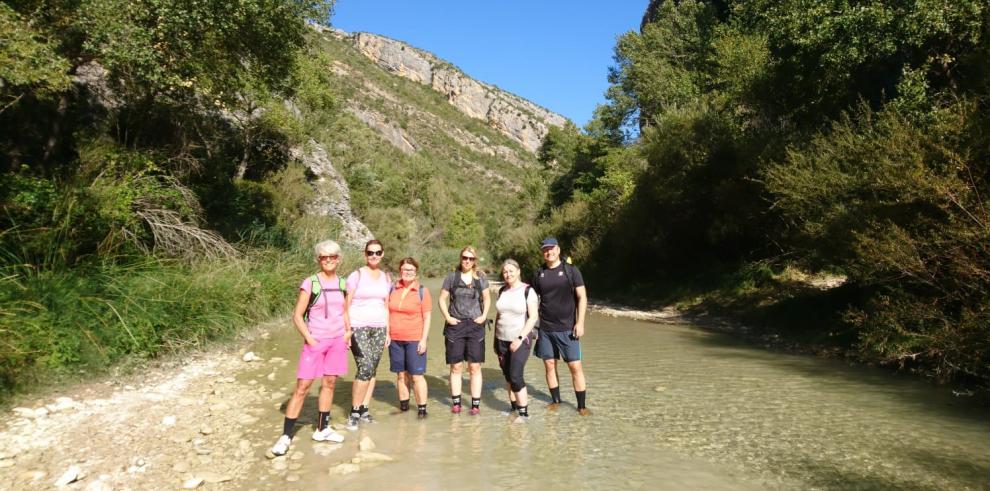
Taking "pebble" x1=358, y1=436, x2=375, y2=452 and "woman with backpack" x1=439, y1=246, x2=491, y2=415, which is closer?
"pebble" x1=358, y1=436, x2=375, y2=452

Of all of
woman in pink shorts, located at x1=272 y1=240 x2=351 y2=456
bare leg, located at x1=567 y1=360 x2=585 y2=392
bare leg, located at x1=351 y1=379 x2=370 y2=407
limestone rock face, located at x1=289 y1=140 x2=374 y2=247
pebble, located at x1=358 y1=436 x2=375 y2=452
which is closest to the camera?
woman in pink shorts, located at x1=272 y1=240 x2=351 y2=456

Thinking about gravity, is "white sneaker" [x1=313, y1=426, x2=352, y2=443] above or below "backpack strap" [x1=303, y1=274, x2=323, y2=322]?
below

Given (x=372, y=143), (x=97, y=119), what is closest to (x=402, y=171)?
(x=372, y=143)

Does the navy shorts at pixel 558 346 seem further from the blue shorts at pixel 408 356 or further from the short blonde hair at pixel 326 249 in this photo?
the short blonde hair at pixel 326 249

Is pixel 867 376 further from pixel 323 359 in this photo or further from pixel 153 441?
pixel 153 441

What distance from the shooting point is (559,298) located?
6.78 metres

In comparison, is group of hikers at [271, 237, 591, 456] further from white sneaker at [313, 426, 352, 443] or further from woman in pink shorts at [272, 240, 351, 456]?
woman in pink shorts at [272, 240, 351, 456]

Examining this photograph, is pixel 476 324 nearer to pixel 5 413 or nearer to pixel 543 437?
pixel 543 437

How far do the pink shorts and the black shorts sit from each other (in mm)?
1419

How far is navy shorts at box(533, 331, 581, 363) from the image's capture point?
6752 millimetres

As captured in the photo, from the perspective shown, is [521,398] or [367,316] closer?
[367,316]

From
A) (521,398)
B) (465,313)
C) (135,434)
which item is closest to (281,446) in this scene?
(135,434)

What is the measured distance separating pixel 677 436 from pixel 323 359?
4.09 m

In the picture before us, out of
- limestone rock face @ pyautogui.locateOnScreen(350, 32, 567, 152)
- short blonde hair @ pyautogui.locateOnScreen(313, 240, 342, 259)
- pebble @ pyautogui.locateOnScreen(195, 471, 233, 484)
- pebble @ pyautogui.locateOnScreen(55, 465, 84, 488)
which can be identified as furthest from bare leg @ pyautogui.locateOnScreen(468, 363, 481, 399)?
limestone rock face @ pyautogui.locateOnScreen(350, 32, 567, 152)
